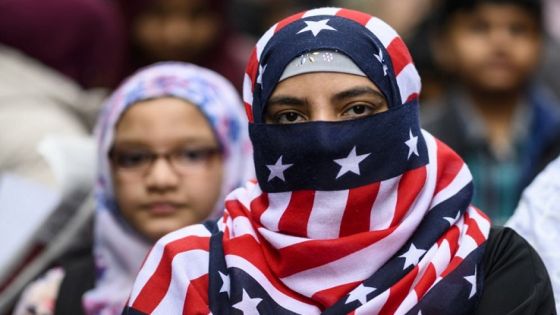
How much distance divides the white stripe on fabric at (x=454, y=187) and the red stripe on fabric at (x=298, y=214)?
0.30 metres

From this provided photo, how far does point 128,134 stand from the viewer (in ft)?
14.8

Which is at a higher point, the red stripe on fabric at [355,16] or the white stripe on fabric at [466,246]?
the red stripe on fabric at [355,16]

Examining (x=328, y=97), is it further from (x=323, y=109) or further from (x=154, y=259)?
(x=154, y=259)

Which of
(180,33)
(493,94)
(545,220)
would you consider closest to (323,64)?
(545,220)

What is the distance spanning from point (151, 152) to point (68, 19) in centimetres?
157

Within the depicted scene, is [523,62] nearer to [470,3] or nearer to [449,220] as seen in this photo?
[470,3]

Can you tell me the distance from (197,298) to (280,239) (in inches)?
9.7

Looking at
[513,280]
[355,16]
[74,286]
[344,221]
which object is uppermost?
[355,16]

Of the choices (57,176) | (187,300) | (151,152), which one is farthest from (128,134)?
(187,300)

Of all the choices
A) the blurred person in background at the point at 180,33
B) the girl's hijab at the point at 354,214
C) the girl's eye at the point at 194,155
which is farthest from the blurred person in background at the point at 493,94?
the girl's hijab at the point at 354,214

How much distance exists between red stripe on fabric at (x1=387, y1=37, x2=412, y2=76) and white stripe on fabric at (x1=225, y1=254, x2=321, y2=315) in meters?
0.60

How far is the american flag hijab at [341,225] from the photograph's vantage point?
3.35 meters

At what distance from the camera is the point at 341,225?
11.2ft

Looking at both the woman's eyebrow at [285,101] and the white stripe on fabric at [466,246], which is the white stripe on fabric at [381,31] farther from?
the white stripe on fabric at [466,246]
